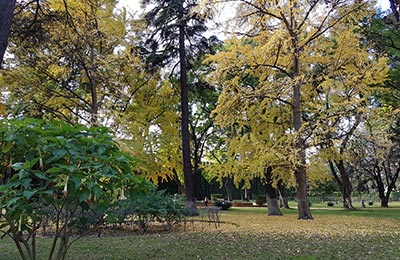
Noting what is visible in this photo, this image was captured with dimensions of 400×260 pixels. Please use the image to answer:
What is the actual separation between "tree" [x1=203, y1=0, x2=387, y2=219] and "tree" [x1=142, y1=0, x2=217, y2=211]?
11.6ft

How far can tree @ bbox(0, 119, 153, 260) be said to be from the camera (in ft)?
8.15

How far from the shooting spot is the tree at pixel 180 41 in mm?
16250

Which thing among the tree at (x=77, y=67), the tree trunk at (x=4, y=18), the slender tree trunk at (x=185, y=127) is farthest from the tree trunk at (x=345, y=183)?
the tree trunk at (x=4, y=18)

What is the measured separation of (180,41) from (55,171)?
15.5m

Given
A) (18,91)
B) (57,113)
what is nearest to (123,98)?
(57,113)

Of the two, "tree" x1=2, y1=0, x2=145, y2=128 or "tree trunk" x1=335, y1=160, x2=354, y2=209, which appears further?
"tree trunk" x1=335, y1=160, x2=354, y2=209

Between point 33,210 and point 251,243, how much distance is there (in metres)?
5.05

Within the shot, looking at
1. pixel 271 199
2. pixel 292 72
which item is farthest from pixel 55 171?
pixel 271 199

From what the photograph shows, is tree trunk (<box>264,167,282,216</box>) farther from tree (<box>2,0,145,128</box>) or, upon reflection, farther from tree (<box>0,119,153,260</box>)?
tree (<box>0,119,153,260</box>)

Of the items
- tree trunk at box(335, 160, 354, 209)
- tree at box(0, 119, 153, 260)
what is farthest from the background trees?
tree at box(0, 119, 153, 260)

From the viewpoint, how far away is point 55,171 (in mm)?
2453

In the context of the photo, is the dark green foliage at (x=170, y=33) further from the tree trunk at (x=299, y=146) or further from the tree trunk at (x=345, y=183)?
the tree trunk at (x=345, y=183)

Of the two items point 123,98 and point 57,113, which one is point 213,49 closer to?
point 123,98

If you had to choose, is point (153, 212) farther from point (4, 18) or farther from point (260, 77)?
point (260, 77)
